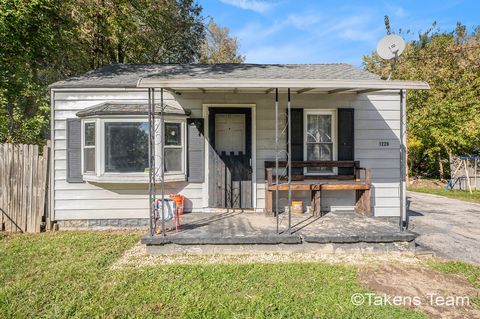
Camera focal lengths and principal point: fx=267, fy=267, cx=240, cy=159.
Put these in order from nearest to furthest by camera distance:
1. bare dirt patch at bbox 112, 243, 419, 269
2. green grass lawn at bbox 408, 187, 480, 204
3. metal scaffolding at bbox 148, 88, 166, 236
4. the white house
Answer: bare dirt patch at bbox 112, 243, 419, 269 < metal scaffolding at bbox 148, 88, 166, 236 < the white house < green grass lawn at bbox 408, 187, 480, 204

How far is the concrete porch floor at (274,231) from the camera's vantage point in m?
4.20

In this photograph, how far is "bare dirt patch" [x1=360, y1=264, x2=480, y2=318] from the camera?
2830 millimetres

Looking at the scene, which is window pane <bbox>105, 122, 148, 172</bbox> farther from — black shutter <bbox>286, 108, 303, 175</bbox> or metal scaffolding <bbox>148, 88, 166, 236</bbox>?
black shutter <bbox>286, 108, 303, 175</bbox>

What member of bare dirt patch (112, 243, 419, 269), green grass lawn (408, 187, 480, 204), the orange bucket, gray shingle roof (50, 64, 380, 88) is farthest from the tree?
bare dirt patch (112, 243, 419, 269)

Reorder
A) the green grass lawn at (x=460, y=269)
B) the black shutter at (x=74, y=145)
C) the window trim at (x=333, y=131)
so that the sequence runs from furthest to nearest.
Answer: the window trim at (x=333, y=131) < the black shutter at (x=74, y=145) < the green grass lawn at (x=460, y=269)

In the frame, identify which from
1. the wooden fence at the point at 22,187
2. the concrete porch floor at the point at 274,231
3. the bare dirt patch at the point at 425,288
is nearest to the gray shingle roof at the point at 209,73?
the wooden fence at the point at 22,187

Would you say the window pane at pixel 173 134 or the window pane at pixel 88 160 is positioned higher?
the window pane at pixel 173 134

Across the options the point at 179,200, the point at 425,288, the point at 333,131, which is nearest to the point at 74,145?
the point at 179,200

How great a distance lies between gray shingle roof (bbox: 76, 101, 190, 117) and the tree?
42.7 ft

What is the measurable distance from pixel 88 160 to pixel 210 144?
253 centimetres

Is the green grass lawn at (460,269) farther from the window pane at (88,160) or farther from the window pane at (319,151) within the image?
the window pane at (88,160)

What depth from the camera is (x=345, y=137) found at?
5.76 m

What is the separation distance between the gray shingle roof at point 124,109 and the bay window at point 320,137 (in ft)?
8.83

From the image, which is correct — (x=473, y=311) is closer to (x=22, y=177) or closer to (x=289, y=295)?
(x=289, y=295)
